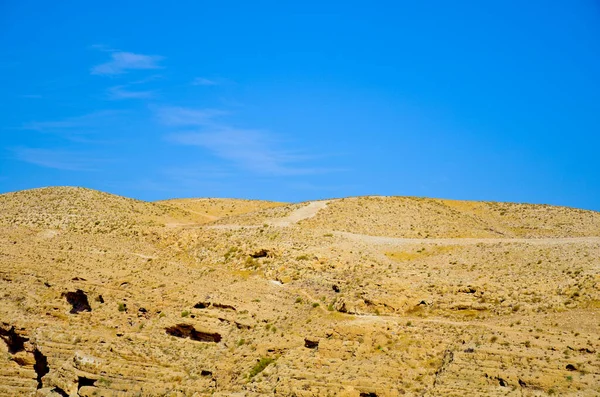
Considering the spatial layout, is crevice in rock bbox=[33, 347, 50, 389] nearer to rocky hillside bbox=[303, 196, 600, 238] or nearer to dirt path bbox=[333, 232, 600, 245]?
dirt path bbox=[333, 232, 600, 245]

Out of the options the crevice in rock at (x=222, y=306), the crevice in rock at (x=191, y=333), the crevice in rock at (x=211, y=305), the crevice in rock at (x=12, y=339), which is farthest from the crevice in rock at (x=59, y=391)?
the crevice in rock at (x=222, y=306)

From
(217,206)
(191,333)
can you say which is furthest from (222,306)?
(217,206)

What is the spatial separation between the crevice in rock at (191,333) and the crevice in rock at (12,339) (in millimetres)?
5575

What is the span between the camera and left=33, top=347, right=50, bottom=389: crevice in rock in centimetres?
2522

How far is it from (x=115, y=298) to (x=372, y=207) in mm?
35471

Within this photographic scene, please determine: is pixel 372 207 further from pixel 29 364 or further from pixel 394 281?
pixel 29 364

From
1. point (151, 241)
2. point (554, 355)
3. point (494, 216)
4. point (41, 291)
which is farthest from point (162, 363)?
point (494, 216)

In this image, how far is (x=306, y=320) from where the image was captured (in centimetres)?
2792

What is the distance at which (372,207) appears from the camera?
204ft

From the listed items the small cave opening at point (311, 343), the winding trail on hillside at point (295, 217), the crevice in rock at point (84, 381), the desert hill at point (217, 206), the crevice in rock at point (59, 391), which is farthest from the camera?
the desert hill at point (217, 206)

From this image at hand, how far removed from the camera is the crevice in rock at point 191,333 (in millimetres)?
27606

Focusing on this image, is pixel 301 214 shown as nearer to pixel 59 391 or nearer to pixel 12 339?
pixel 12 339

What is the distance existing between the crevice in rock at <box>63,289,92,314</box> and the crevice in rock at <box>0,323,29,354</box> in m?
2.76

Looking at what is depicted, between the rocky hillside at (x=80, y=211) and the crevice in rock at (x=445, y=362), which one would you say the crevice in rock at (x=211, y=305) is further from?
the rocky hillside at (x=80, y=211)
